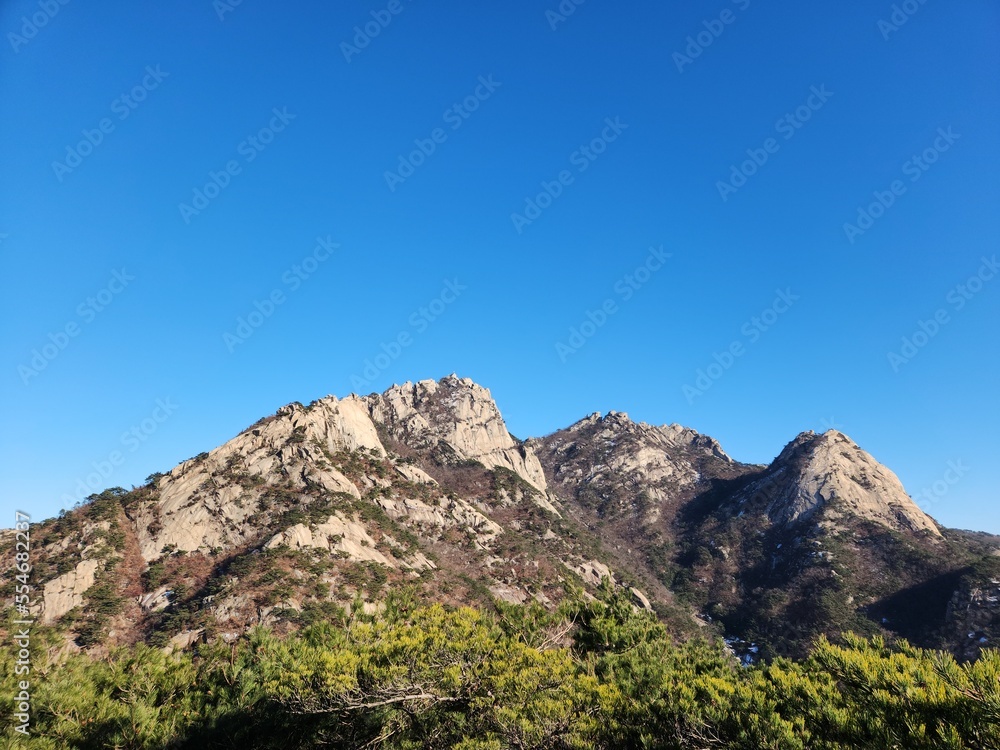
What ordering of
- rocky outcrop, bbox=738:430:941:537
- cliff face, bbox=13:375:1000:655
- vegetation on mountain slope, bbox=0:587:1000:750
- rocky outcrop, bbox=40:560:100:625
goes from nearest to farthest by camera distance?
Result: vegetation on mountain slope, bbox=0:587:1000:750 → rocky outcrop, bbox=40:560:100:625 → cliff face, bbox=13:375:1000:655 → rocky outcrop, bbox=738:430:941:537

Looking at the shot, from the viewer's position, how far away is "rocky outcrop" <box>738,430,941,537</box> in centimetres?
10112

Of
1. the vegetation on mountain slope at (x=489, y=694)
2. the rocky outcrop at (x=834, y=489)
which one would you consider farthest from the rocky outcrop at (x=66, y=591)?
the rocky outcrop at (x=834, y=489)

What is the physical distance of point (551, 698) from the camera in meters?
8.86

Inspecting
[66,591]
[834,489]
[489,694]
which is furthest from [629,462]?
[489,694]

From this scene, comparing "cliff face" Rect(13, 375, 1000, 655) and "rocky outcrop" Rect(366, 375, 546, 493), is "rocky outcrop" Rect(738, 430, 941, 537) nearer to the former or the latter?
"cliff face" Rect(13, 375, 1000, 655)

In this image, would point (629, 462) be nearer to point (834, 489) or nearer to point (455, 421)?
point (834, 489)

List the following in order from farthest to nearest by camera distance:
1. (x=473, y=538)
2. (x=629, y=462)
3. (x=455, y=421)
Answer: (x=629, y=462) → (x=455, y=421) → (x=473, y=538)

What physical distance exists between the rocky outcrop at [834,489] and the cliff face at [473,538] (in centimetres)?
51

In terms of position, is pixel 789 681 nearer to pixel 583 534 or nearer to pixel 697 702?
pixel 697 702

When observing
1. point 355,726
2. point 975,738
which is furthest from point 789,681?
point 355,726

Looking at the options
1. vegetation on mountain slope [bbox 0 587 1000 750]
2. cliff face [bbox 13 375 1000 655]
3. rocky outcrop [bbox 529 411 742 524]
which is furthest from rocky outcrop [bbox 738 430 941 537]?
vegetation on mountain slope [bbox 0 587 1000 750]

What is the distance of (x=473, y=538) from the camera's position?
74.7 m

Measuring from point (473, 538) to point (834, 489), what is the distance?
91.4m

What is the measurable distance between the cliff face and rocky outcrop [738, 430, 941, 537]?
0.51m
